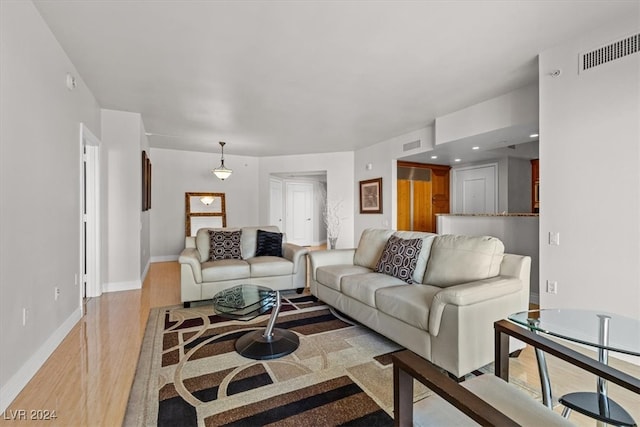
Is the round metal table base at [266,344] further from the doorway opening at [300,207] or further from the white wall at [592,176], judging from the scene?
the doorway opening at [300,207]

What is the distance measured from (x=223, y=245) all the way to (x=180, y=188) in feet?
12.2

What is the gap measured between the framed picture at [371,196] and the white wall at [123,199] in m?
4.24

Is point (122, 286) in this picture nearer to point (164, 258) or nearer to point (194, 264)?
point (194, 264)

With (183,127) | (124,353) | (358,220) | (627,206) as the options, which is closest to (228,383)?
(124,353)

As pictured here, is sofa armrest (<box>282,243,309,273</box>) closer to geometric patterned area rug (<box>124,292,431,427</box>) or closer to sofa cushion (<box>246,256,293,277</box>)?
sofa cushion (<box>246,256,293,277</box>)

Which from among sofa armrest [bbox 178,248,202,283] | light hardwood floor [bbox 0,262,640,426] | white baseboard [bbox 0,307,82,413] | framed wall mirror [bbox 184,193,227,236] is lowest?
light hardwood floor [bbox 0,262,640,426]

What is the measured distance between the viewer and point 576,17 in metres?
2.27

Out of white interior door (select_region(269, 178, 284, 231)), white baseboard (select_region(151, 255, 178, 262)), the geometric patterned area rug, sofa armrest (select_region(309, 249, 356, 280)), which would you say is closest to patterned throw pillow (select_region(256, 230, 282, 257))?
sofa armrest (select_region(309, 249, 356, 280))

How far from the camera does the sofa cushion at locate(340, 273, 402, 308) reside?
8.62 feet

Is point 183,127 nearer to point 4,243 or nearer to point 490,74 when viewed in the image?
point 4,243

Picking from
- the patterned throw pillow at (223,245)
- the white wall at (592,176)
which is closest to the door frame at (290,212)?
the patterned throw pillow at (223,245)

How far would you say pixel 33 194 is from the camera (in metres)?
2.17

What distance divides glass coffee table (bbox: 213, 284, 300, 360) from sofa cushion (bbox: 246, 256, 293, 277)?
1.05m

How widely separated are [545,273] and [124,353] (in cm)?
366
